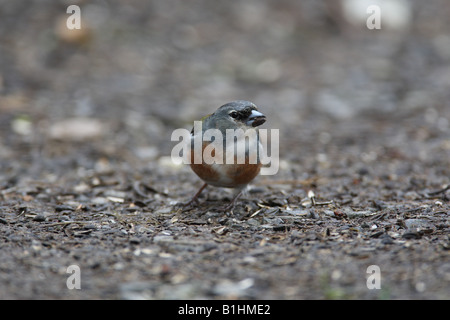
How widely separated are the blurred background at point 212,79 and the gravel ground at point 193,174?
36 mm

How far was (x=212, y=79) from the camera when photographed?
973 centimetres

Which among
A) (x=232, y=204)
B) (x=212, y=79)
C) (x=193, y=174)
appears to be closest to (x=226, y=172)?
(x=232, y=204)

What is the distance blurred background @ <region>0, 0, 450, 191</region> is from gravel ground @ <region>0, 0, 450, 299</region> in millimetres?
36

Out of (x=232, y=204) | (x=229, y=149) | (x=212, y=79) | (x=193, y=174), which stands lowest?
(x=232, y=204)

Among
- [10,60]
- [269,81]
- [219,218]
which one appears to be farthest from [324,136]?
[10,60]

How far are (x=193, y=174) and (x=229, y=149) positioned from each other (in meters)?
1.72

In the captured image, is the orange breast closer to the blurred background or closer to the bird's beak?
the bird's beak

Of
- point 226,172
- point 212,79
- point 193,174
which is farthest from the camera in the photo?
point 212,79

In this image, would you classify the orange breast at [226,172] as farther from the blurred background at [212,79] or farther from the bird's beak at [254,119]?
the blurred background at [212,79]

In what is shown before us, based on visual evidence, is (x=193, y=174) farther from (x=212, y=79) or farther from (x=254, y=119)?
(x=212, y=79)

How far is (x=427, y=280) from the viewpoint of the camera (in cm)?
341

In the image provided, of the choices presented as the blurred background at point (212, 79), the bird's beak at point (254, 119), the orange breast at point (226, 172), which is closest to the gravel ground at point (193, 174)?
the blurred background at point (212, 79)

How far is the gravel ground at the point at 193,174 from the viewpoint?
12.0 ft
